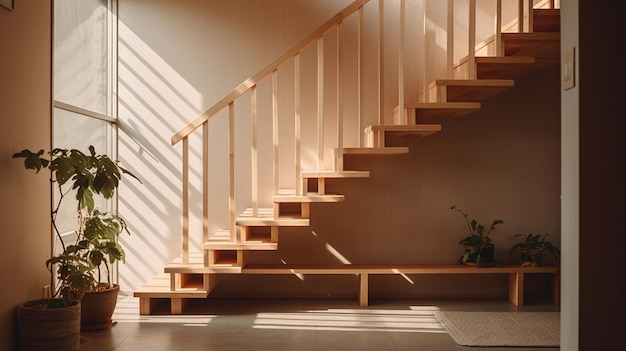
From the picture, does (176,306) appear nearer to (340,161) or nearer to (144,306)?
(144,306)

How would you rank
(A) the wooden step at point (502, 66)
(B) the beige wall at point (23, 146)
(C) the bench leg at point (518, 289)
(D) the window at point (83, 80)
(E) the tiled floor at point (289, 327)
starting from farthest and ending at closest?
(C) the bench leg at point (518, 289) < (A) the wooden step at point (502, 66) < (D) the window at point (83, 80) < (E) the tiled floor at point (289, 327) < (B) the beige wall at point (23, 146)

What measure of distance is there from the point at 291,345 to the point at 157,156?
7.18 ft

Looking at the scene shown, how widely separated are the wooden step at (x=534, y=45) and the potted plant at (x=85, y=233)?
2760mm

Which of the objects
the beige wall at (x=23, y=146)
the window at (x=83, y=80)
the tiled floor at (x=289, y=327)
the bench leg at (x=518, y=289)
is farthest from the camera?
the bench leg at (x=518, y=289)

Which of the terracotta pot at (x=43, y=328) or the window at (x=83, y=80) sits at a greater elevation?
the window at (x=83, y=80)

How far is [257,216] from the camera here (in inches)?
177

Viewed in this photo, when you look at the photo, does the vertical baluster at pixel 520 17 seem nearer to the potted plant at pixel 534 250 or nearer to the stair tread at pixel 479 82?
the stair tread at pixel 479 82

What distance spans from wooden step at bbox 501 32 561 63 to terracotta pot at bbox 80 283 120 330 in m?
3.18

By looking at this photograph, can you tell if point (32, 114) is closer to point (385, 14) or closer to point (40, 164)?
point (40, 164)

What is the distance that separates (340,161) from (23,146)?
208cm

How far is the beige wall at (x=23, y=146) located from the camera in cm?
330

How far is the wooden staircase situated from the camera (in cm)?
434

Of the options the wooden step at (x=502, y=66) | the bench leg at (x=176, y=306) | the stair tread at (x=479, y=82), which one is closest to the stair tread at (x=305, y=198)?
the bench leg at (x=176, y=306)
